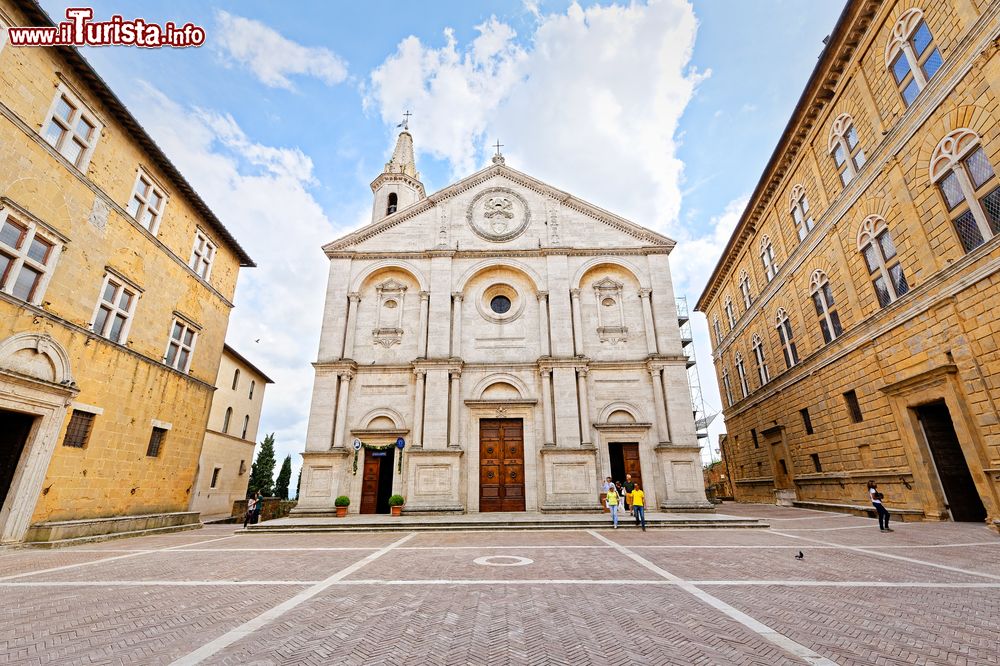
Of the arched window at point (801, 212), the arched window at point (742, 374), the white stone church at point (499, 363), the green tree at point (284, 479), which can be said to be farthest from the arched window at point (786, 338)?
the green tree at point (284, 479)

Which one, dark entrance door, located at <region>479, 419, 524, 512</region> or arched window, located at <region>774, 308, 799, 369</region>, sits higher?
arched window, located at <region>774, 308, 799, 369</region>

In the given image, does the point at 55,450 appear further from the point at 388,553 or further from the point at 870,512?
the point at 870,512

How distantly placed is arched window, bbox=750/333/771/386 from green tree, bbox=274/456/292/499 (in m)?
47.7

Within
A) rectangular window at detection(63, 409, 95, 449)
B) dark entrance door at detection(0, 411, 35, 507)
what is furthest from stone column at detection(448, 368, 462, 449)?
dark entrance door at detection(0, 411, 35, 507)

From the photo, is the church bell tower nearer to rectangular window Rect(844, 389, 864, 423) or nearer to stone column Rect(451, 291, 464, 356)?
stone column Rect(451, 291, 464, 356)

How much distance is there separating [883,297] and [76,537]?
98.9 ft

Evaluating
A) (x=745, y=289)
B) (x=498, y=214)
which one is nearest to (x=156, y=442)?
(x=498, y=214)

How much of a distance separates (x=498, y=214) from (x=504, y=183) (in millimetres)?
2291

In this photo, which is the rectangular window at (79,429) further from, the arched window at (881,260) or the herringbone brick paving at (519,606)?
the arched window at (881,260)

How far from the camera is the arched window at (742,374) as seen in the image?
3194 cm

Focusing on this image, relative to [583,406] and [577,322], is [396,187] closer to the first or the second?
[577,322]

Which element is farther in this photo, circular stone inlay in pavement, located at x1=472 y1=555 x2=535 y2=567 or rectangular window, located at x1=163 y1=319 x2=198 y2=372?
rectangular window, located at x1=163 y1=319 x2=198 y2=372

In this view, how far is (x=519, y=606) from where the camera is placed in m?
6.20

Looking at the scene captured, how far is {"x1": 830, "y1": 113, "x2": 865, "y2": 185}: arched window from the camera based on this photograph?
17906mm
